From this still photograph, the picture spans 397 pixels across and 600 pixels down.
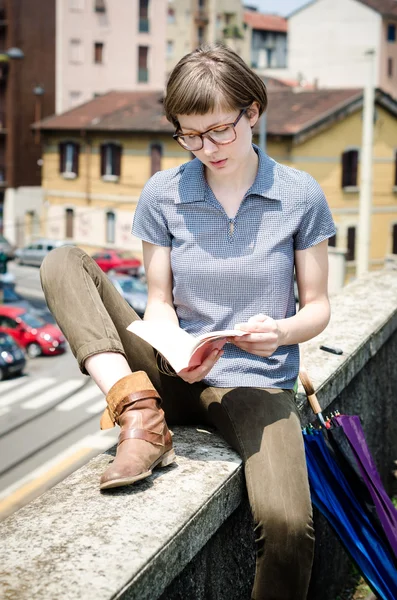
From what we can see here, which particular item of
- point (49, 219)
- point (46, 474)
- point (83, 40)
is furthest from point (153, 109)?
point (46, 474)

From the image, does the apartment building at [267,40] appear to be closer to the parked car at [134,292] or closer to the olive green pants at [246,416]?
the parked car at [134,292]

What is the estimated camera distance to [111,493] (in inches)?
84.7

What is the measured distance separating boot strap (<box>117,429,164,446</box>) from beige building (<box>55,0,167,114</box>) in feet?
142

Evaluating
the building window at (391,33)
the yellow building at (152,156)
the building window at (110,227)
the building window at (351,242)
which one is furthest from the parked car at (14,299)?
the building window at (391,33)

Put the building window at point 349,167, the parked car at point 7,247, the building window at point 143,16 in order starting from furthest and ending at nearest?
1. the building window at point 143,16
2. the parked car at point 7,247
3. the building window at point 349,167

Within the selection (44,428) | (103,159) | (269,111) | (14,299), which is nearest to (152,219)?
(44,428)

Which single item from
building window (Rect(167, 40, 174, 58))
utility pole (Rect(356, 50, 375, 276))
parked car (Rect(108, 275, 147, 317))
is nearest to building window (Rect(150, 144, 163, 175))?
parked car (Rect(108, 275, 147, 317))

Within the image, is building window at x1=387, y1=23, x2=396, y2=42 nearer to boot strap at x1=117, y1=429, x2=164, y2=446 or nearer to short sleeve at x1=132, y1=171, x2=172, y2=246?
short sleeve at x1=132, y1=171, x2=172, y2=246

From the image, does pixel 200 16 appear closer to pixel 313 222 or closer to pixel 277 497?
pixel 313 222

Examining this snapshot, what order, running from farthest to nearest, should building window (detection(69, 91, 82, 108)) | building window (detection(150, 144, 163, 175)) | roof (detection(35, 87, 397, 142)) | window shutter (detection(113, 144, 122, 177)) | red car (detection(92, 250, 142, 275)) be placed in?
building window (detection(69, 91, 82, 108)) → window shutter (detection(113, 144, 122, 177)) → building window (detection(150, 144, 163, 175)) → red car (detection(92, 250, 142, 275)) → roof (detection(35, 87, 397, 142))

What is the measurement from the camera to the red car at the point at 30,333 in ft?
82.4

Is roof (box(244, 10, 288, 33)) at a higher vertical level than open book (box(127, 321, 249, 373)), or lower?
higher

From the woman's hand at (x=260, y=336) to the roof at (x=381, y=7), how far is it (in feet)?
166

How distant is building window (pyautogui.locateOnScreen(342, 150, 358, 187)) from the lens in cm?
3325
